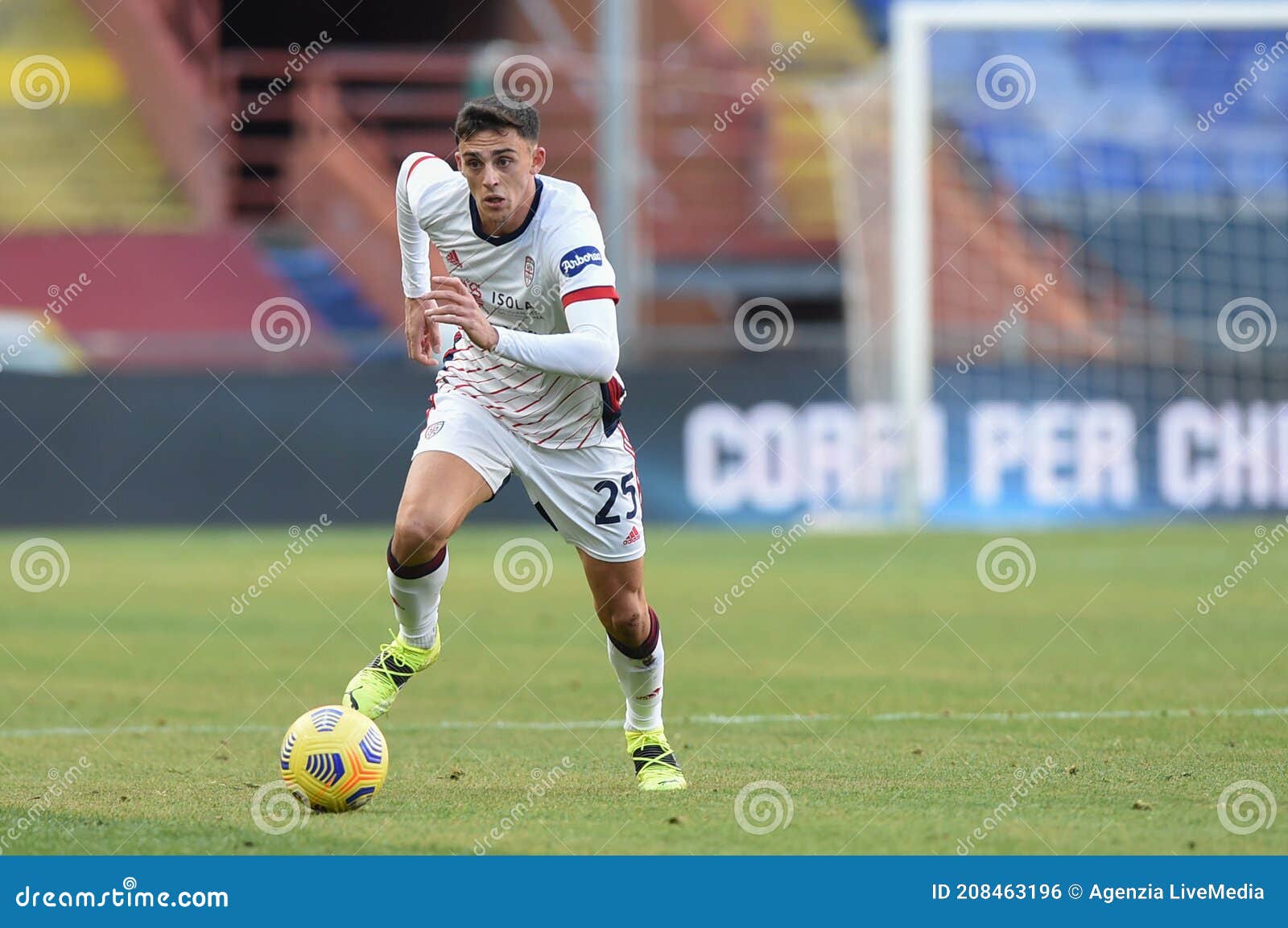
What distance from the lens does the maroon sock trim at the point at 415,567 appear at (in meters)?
6.64

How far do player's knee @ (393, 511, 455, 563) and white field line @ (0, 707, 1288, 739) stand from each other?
1.84 meters

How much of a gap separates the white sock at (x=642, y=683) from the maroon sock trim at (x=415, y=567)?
0.71 metres

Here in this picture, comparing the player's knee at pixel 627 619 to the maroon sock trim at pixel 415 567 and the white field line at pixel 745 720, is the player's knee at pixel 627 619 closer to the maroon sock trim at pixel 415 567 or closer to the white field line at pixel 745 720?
the maroon sock trim at pixel 415 567

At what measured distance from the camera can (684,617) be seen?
42.4 ft

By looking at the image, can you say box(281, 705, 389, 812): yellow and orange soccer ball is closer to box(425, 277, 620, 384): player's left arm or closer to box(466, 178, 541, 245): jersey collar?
box(425, 277, 620, 384): player's left arm

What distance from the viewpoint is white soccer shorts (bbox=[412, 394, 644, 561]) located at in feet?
21.9

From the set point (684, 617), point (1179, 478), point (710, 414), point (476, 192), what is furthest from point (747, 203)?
point (476, 192)

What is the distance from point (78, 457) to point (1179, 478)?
12058 millimetres

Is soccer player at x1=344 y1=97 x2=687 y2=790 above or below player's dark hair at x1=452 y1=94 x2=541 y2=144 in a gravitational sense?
below

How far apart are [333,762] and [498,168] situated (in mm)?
2098

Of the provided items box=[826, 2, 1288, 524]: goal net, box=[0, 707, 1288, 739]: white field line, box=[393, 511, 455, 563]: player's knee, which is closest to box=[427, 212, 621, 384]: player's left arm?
box=[393, 511, 455, 563]: player's knee

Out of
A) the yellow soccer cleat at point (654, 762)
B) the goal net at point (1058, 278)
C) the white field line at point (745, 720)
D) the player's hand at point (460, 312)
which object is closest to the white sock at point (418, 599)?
the yellow soccer cleat at point (654, 762)

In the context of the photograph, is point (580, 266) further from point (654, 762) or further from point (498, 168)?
point (654, 762)
